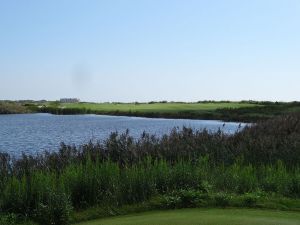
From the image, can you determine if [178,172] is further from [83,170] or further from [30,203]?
[30,203]

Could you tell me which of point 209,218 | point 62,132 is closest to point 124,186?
point 209,218

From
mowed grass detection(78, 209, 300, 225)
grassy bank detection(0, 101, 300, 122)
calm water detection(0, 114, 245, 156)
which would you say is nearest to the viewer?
mowed grass detection(78, 209, 300, 225)

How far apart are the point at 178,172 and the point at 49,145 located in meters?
20.7

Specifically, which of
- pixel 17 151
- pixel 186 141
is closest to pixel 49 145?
pixel 17 151

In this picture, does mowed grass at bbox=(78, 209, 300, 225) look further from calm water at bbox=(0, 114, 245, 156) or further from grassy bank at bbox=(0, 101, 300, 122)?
grassy bank at bbox=(0, 101, 300, 122)

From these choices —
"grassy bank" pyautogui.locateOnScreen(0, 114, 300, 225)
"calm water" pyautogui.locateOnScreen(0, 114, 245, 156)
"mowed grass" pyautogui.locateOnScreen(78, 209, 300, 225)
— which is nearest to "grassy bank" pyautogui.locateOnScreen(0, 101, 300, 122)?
"calm water" pyautogui.locateOnScreen(0, 114, 245, 156)

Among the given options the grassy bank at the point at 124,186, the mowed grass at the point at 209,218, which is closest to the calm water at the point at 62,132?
the grassy bank at the point at 124,186

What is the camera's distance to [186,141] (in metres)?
19.0

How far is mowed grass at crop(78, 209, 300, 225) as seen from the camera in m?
9.70

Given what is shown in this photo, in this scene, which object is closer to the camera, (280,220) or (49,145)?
(280,220)

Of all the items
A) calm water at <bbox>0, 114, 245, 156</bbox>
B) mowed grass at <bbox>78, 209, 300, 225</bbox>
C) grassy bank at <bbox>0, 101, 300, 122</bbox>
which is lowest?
calm water at <bbox>0, 114, 245, 156</bbox>

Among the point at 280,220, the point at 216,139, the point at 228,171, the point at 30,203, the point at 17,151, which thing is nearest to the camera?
the point at 280,220

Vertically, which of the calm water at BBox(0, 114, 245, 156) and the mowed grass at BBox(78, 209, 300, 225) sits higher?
the mowed grass at BBox(78, 209, 300, 225)

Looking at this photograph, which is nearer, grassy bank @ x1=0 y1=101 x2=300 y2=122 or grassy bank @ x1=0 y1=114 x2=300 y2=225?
grassy bank @ x1=0 y1=114 x2=300 y2=225
